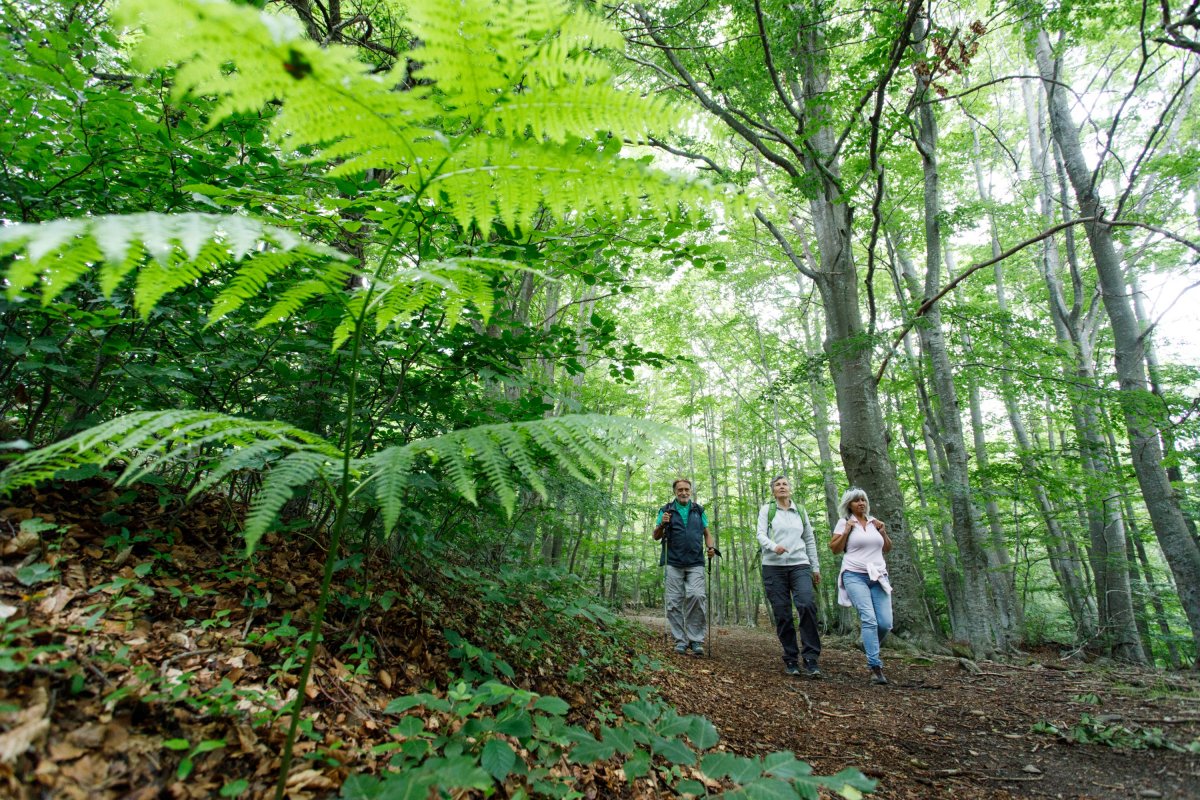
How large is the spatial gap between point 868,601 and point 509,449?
16.3 feet

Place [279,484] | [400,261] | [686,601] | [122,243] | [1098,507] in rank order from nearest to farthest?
1. [122,243]
2. [279,484]
3. [400,261]
4. [686,601]
5. [1098,507]

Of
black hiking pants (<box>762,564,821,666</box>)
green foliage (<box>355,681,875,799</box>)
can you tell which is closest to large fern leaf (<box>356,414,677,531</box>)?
green foliage (<box>355,681,875,799</box>)

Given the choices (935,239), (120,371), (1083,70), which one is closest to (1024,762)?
(120,371)

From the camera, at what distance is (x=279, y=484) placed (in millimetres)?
980

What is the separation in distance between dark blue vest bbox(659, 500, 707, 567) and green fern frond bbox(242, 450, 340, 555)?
5.12 meters

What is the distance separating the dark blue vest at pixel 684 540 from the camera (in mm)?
5758

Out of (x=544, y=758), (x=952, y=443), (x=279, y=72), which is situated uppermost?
(x=279, y=72)

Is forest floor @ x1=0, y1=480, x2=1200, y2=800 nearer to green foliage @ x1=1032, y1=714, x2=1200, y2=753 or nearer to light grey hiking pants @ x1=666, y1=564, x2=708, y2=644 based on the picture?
green foliage @ x1=1032, y1=714, x2=1200, y2=753

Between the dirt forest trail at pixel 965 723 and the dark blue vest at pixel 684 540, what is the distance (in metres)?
1.03

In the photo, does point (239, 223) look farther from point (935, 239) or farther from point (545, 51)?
point (935, 239)

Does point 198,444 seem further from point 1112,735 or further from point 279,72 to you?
point 1112,735

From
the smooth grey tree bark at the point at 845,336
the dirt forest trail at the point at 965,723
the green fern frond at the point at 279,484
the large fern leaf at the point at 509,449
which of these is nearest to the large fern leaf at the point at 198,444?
the green fern frond at the point at 279,484

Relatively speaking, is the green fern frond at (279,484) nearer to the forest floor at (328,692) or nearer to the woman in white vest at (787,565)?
the forest floor at (328,692)

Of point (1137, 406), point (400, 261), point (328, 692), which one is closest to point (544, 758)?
point (328, 692)
